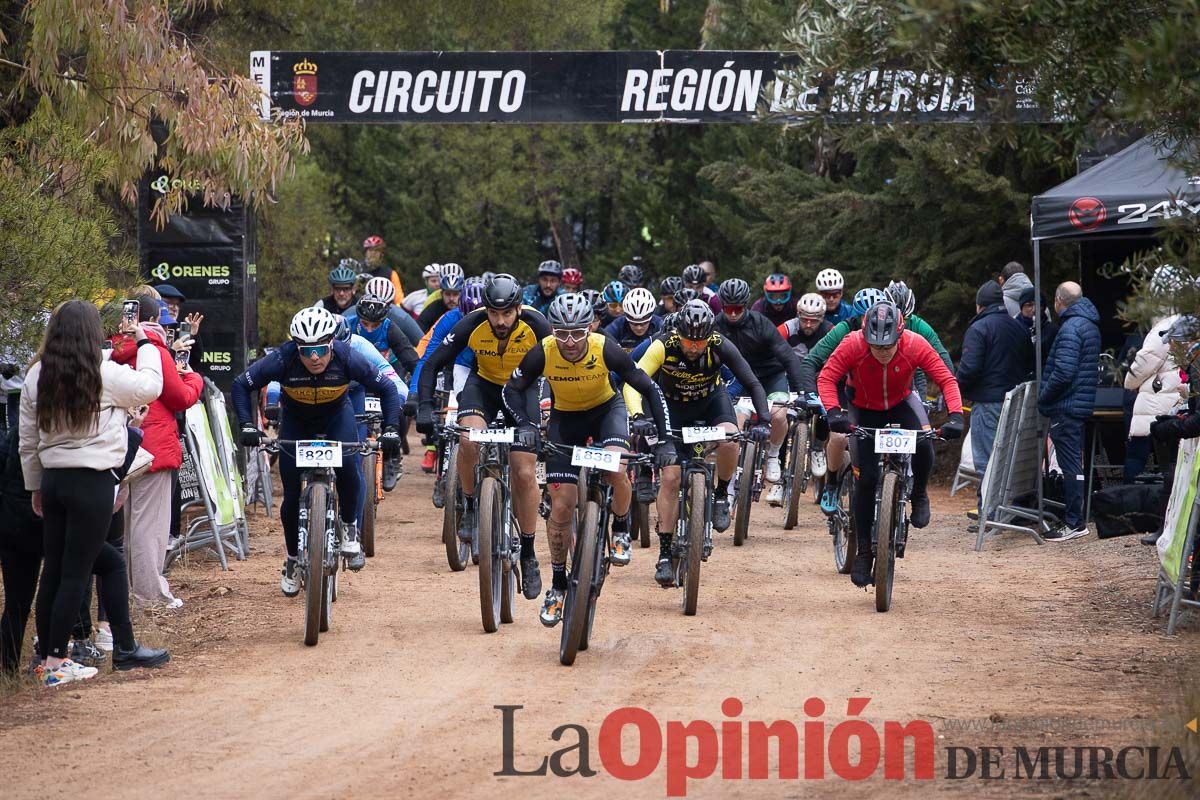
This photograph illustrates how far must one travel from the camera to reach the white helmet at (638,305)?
1399cm

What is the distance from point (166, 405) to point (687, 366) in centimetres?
373

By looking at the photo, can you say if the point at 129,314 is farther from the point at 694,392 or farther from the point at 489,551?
the point at 694,392

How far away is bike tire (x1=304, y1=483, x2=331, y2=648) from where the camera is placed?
9.52 meters

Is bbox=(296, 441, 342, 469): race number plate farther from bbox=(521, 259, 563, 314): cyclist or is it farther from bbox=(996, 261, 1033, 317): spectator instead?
bbox=(521, 259, 563, 314): cyclist

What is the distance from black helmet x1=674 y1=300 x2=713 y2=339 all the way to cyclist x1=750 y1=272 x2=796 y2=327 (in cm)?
520

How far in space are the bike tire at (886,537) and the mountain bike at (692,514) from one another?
1126mm

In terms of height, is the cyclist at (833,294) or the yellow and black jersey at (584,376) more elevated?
the cyclist at (833,294)

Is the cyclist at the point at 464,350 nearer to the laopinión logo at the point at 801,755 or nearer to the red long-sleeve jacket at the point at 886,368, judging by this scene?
the red long-sleeve jacket at the point at 886,368

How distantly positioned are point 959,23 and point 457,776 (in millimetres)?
3821

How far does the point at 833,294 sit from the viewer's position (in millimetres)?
16422

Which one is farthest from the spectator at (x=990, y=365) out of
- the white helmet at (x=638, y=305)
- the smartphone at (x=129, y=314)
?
the smartphone at (x=129, y=314)

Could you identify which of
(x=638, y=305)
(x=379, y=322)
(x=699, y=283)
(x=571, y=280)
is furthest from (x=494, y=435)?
(x=571, y=280)

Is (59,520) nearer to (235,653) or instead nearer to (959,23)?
(235,653)

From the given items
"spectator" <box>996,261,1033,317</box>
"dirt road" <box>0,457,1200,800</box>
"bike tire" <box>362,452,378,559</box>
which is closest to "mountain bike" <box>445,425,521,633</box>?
"dirt road" <box>0,457,1200,800</box>
